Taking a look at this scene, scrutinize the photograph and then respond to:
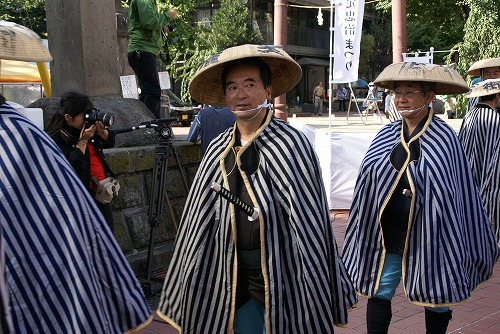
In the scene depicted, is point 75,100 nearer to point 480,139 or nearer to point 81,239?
point 81,239

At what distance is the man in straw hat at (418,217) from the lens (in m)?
4.00

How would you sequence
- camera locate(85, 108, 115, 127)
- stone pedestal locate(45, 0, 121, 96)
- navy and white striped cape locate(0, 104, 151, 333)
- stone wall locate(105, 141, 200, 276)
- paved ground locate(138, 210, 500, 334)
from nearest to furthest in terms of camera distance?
navy and white striped cape locate(0, 104, 151, 333) → camera locate(85, 108, 115, 127) → paved ground locate(138, 210, 500, 334) → stone wall locate(105, 141, 200, 276) → stone pedestal locate(45, 0, 121, 96)

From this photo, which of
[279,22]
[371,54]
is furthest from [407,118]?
[371,54]

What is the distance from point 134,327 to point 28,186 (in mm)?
727

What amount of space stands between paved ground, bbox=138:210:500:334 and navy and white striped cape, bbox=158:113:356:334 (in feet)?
6.59

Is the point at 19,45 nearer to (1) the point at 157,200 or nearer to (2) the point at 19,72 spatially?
(1) the point at 157,200

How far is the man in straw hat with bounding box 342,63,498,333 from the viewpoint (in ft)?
13.1

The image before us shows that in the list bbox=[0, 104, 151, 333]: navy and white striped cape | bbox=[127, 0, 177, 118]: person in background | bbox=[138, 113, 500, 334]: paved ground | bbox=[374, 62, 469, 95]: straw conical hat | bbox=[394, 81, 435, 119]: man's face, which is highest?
bbox=[127, 0, 177, 118]: person in background

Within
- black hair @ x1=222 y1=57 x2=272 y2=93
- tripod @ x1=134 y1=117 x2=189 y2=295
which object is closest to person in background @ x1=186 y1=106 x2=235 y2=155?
tripod @ x1=134 y1=117 x2=189 y2=295

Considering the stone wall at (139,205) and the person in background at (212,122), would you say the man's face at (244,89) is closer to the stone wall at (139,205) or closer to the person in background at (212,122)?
the stone wall at (139,205)

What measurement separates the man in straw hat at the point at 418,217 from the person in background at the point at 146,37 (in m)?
3.56

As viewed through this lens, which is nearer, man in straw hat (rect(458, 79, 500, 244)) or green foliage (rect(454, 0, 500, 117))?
man in straw hat (rect(458, 79, 500, 244))

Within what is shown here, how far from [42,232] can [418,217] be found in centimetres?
237

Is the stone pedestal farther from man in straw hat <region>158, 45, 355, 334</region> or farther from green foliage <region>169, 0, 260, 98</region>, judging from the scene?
green foliage <region>169, 0, 260, 98</region>
